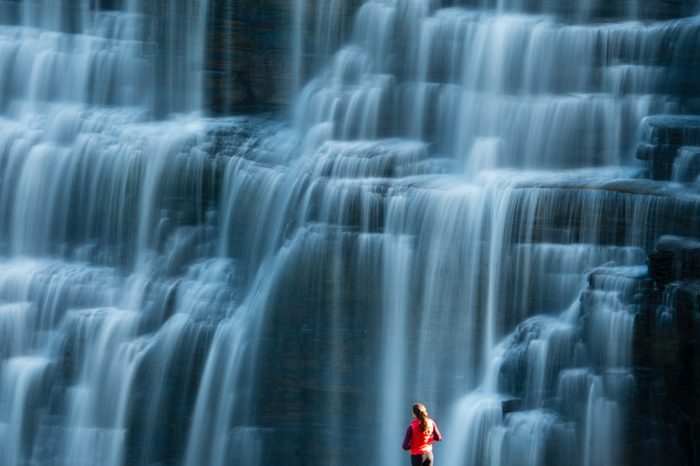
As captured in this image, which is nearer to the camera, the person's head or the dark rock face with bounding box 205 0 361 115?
the person's head

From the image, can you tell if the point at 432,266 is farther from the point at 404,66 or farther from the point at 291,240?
the point at 404,66

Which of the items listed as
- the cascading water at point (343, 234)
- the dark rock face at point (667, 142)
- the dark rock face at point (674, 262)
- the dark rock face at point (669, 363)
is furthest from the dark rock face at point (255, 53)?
the dark rock face at point (669, 363)

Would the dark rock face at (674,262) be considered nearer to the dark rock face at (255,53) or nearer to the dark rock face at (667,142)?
the dark rock face at (667,142)

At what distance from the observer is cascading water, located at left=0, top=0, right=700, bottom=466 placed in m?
16.8

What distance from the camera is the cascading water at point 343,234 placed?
55.0ft

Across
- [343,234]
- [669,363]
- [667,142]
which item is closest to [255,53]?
[343,234]

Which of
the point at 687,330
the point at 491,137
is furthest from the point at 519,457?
the point at 491,137

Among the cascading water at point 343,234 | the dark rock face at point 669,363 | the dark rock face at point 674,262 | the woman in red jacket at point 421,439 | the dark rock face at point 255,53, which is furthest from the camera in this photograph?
the dark rock face at point 255,53

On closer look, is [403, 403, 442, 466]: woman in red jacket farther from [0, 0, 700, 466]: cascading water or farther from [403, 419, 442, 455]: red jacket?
[0, 0, 700, 466]: cascading water

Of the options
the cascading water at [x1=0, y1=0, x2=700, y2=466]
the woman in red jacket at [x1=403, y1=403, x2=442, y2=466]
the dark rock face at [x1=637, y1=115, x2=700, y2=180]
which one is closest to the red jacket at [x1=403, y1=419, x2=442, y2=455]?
the woman in red jacket at [x1=403, y1=403, x2=442, y2=466]

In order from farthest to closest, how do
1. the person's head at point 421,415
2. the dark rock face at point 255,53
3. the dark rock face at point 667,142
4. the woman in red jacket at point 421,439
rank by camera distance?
the dark rock face at point 255,53 < the dark rock face at point 667,142 < the woman in red jacket at point 421,439 < the person's head at point 421,415

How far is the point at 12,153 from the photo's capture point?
22.3 meters

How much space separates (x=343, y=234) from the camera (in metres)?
18.3

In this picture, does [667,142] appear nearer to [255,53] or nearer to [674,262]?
[674,262]
